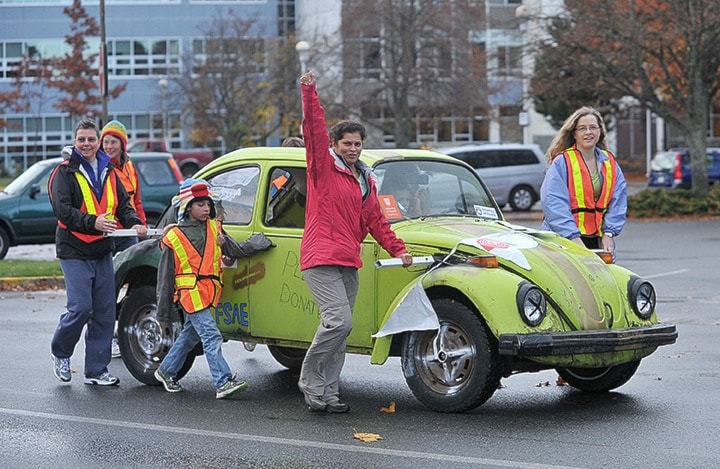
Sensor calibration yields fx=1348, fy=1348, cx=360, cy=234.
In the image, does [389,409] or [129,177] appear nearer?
[389,409]

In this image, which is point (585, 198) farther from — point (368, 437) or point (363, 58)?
point (363, 58)

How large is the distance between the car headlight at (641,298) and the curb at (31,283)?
11.2 m

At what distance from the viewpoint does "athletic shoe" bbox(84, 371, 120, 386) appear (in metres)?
9.98

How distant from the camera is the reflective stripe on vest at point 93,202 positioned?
979 cm

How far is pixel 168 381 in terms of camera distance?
31.3ft

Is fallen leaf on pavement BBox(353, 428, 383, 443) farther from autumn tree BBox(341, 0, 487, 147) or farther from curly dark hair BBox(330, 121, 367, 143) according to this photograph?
autumn tree BBox(341, 0, 487, 147)

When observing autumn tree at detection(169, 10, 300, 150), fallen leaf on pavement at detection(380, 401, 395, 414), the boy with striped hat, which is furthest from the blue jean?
autumn tree at detection(169, 10, 300, 150)

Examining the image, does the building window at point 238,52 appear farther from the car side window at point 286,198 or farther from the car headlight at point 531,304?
the car headlight at point 531,304

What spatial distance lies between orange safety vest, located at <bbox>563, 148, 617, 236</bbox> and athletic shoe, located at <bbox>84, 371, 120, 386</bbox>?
3598mm

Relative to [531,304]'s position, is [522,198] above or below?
above

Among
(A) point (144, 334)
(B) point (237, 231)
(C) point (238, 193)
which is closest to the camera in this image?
(B) point (237, 231)

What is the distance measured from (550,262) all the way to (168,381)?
113 inches

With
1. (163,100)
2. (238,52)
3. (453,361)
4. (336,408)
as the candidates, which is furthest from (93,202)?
(163,100)

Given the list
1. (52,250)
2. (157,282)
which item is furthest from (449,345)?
(52,250)
